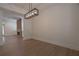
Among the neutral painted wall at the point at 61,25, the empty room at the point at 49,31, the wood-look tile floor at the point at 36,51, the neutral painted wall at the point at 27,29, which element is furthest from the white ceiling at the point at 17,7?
the wood-look tile floor at the point at 36,51

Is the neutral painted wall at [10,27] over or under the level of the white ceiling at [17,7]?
under

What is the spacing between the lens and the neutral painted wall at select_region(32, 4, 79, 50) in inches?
162

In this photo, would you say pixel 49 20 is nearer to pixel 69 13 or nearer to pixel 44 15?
pixel 44 15

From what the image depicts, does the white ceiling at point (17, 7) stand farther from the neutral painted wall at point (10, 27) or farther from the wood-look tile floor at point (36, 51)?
the neutral painted wall at point (10, 27)

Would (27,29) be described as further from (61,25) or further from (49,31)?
(61,25)

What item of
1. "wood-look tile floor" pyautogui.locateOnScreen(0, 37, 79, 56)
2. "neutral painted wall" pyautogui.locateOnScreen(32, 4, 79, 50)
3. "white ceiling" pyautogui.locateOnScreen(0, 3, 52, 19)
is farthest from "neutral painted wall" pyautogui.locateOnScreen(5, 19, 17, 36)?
"wood-look tile floor" pyautogui.locateOnScreen(0, 37, 79, 56)

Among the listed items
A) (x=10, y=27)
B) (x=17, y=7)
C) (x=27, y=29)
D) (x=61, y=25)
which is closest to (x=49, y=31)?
(x=61, y=25)

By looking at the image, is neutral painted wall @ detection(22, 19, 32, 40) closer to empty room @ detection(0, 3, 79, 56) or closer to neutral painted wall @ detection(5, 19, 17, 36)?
empty room @ detection(0, 3, 79, 56)

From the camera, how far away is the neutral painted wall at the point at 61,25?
412 cm

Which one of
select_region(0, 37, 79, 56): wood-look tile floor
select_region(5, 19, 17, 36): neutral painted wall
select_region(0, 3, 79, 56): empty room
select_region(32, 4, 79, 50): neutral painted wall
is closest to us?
select_region(0, 37, 79, 56): wood-look tile floor

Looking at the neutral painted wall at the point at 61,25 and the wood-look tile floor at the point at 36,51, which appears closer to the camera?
Answer: the wood-look tile floor at the point at 36,51

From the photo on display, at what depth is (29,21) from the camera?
7.86m

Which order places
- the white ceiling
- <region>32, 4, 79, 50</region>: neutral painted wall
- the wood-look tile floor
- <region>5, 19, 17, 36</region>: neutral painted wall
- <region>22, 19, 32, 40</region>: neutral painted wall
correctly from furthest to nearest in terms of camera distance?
<region>5, 19, 17, 36</region>: neutral painted wall < <region>22, 19, 32, 40</region>: neutral painted wall < the white ceiling < <region>32, 4, 79, 50</region>: neutral painted wall < the wood-look tile floor

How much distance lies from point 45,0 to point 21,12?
2.91 metres
